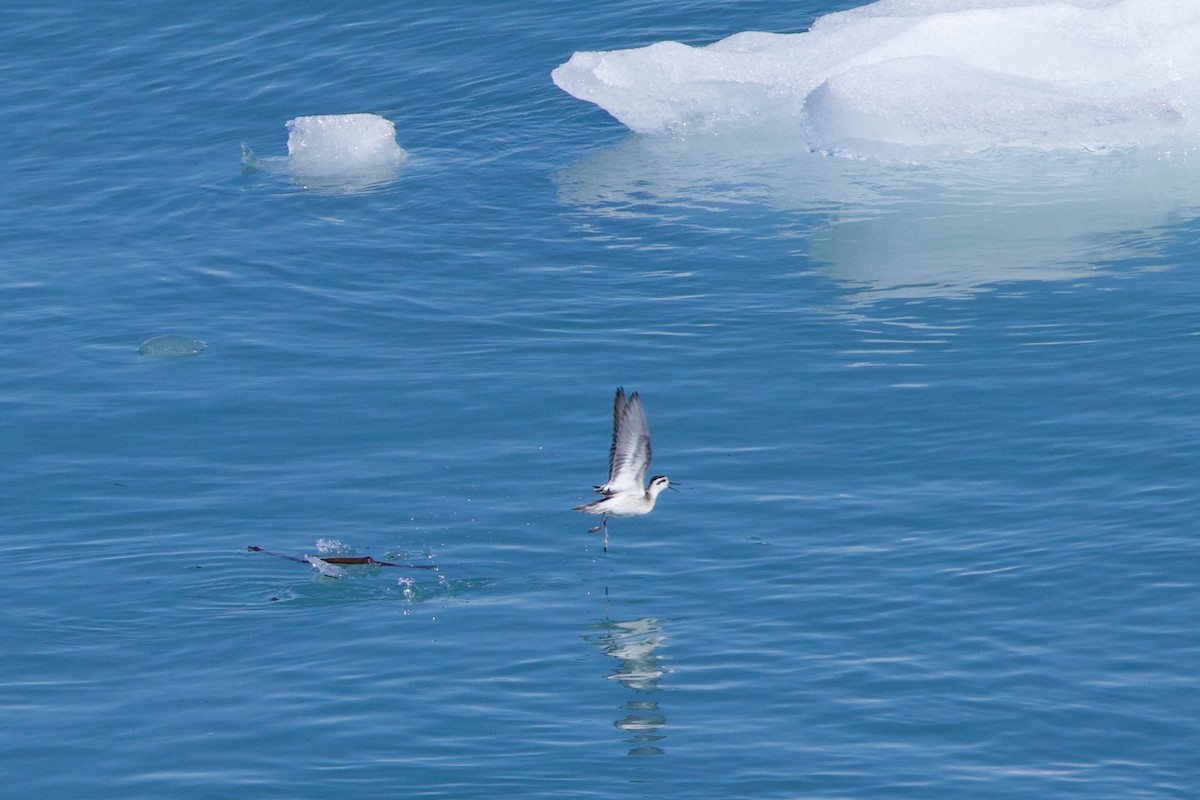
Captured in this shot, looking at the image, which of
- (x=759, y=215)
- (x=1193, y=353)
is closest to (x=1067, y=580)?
(x=1193, y=353)

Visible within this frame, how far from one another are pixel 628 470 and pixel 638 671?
1.39m

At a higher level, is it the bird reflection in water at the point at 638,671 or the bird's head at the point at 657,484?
the bird's head at the point at 657,484

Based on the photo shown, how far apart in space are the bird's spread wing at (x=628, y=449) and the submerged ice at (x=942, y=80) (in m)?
9.14

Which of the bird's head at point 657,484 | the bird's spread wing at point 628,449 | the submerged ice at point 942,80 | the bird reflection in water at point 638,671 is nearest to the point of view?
the bird reflection in water at point 638,671

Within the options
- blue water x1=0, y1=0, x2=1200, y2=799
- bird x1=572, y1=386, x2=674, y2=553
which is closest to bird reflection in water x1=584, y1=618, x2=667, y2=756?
blue water x1=0, y1=0, x2=1200, y2=799

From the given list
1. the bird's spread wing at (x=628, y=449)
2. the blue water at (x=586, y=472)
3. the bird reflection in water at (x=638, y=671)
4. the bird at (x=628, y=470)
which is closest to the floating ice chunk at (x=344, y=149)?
the blue water at (x=586, y=472)

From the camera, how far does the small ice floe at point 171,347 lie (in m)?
18.6

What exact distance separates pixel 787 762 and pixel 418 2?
812 inches

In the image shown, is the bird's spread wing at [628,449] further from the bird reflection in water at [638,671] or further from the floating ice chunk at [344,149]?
the floating ice chunk at [344,149]

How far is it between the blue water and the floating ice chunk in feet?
1.72

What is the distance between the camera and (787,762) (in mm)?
11250

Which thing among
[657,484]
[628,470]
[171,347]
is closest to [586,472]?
[657,484]

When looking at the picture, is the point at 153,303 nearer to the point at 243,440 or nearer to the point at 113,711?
the point at 243,440

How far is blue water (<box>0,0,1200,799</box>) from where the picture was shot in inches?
460
